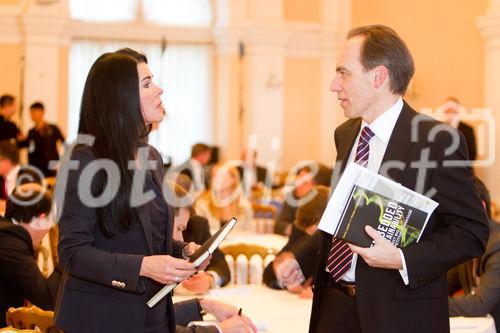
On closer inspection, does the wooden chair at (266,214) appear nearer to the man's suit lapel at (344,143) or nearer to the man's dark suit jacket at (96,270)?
the man's suit lapel at (344,143)

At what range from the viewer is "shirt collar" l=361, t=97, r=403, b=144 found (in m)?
2.97

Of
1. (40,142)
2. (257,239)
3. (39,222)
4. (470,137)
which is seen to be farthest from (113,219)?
(40,142)

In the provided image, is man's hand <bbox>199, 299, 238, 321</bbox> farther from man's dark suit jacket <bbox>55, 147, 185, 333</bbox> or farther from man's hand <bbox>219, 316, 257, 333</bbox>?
man's dark suit jacket <bbox>55, 147, 185, 333</bbox>

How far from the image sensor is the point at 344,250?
2.99 m

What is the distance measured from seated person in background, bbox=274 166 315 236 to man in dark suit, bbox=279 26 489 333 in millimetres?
5267

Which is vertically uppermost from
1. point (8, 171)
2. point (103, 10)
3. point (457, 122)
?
point (103, 10)

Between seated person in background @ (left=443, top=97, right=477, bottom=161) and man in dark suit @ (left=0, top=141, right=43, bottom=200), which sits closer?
man in dark suit @ (left=0, top=141, right=43, bottom=200)

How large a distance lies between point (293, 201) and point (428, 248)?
5.84 metres

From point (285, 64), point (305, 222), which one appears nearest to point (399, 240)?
point (305, 222)

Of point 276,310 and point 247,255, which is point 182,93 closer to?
point 247,255

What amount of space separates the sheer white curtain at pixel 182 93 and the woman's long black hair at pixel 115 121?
12498mm

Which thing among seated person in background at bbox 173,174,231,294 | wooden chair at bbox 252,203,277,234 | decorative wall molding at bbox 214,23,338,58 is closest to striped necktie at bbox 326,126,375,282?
seated person in background at bbox 173,174,231,294

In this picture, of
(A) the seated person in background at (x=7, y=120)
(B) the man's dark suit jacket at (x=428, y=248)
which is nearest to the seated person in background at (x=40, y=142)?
(A) the seated person in background at (x=7, y=120)

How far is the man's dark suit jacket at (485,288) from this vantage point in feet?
14.9
